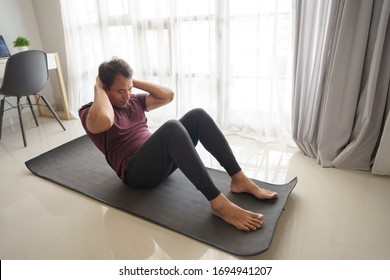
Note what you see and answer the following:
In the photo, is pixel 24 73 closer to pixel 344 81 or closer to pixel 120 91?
pixel 120 91

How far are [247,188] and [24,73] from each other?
2067 millimetres

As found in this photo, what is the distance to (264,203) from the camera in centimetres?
131

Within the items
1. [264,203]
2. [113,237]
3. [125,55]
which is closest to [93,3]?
[125,55]

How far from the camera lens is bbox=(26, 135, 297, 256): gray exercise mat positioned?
43.7 inches

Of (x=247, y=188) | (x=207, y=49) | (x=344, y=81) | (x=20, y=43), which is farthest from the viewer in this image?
(x=20, y=43)

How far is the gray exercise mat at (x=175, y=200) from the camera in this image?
1.11 meters

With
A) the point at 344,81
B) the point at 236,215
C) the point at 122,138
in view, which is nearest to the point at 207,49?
the point at 344,81

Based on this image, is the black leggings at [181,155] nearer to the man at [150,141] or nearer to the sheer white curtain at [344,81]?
the man at [150,141]

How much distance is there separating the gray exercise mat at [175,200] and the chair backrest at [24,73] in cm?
70

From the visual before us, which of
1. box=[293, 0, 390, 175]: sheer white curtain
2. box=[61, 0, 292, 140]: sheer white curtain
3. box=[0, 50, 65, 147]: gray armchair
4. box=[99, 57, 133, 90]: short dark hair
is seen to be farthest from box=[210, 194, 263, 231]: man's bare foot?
box=[0, 50, 65, 147]: gray armchair

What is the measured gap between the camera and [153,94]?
1.43 m

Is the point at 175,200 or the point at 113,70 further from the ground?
the point at 113,70

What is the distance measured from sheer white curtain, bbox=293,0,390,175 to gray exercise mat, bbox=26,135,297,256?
512mm

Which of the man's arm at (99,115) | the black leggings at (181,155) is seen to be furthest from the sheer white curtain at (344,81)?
the man's arm at (99,115)
